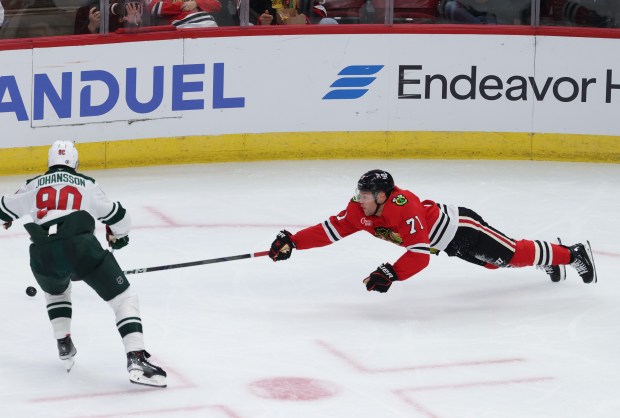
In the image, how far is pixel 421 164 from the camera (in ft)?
30.4

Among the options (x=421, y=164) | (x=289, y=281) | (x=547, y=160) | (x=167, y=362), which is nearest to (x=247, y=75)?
(x=421, y=164)

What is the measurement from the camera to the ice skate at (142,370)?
476 cm

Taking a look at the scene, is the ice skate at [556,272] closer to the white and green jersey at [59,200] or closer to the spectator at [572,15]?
the white and green jersey at [59,200]

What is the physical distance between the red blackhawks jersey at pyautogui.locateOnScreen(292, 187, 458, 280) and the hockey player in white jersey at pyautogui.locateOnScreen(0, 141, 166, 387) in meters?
1.31

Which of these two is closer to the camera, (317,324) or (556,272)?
(317,324)

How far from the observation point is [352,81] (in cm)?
927

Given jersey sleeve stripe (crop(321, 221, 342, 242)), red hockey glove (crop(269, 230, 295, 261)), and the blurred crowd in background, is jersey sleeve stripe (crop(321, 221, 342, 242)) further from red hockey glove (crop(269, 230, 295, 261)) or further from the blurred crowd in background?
the blurred crowd in background

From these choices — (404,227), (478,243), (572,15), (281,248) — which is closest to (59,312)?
(281,248)

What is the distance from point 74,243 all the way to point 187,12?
4.37 metres

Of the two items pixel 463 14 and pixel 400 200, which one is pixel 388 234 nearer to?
pixel 400 200

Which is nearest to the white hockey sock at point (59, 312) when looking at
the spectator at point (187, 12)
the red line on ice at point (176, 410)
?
the red line on ice at point (176, 410)

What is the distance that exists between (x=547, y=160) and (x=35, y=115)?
3.54m

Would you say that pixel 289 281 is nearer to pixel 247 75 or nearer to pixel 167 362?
pixel 167 362

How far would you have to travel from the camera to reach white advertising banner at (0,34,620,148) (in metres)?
8.91
